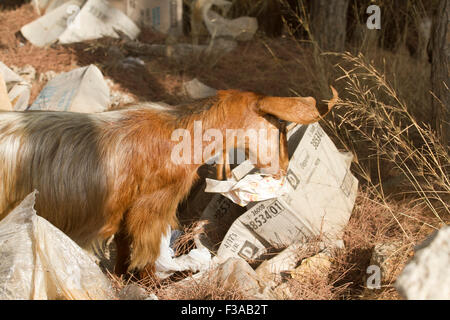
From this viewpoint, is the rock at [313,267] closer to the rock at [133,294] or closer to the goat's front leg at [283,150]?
the goat's front leg at [283,150]

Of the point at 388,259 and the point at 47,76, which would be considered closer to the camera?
the point at 388,259

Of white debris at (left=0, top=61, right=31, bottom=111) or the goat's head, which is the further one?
white debris at (left=0, top=61, right=31, bottom=111)

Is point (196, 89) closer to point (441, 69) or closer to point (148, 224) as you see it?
point (441, 69)

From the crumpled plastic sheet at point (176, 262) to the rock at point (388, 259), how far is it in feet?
3.41

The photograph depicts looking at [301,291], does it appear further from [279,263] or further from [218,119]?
[218,119]

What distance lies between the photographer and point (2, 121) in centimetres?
289

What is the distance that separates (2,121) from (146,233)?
1.06 metres

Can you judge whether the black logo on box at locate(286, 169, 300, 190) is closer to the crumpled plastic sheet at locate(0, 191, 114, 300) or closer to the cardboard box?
the crumpled plastic sheet at locate(0, 191, 114, 300)

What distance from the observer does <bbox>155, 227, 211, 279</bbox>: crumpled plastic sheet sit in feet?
10.6

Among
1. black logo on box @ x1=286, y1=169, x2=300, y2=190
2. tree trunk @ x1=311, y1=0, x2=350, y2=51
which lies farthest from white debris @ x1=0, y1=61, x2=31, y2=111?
tree trunk @ x1=311, y1=0, x2=350, y2=51

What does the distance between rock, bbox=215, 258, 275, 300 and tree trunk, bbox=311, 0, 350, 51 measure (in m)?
3.53

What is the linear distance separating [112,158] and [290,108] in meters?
1.04

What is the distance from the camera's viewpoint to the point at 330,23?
5711 mm

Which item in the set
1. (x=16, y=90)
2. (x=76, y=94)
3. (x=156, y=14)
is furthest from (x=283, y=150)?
(x=156, y=14)
